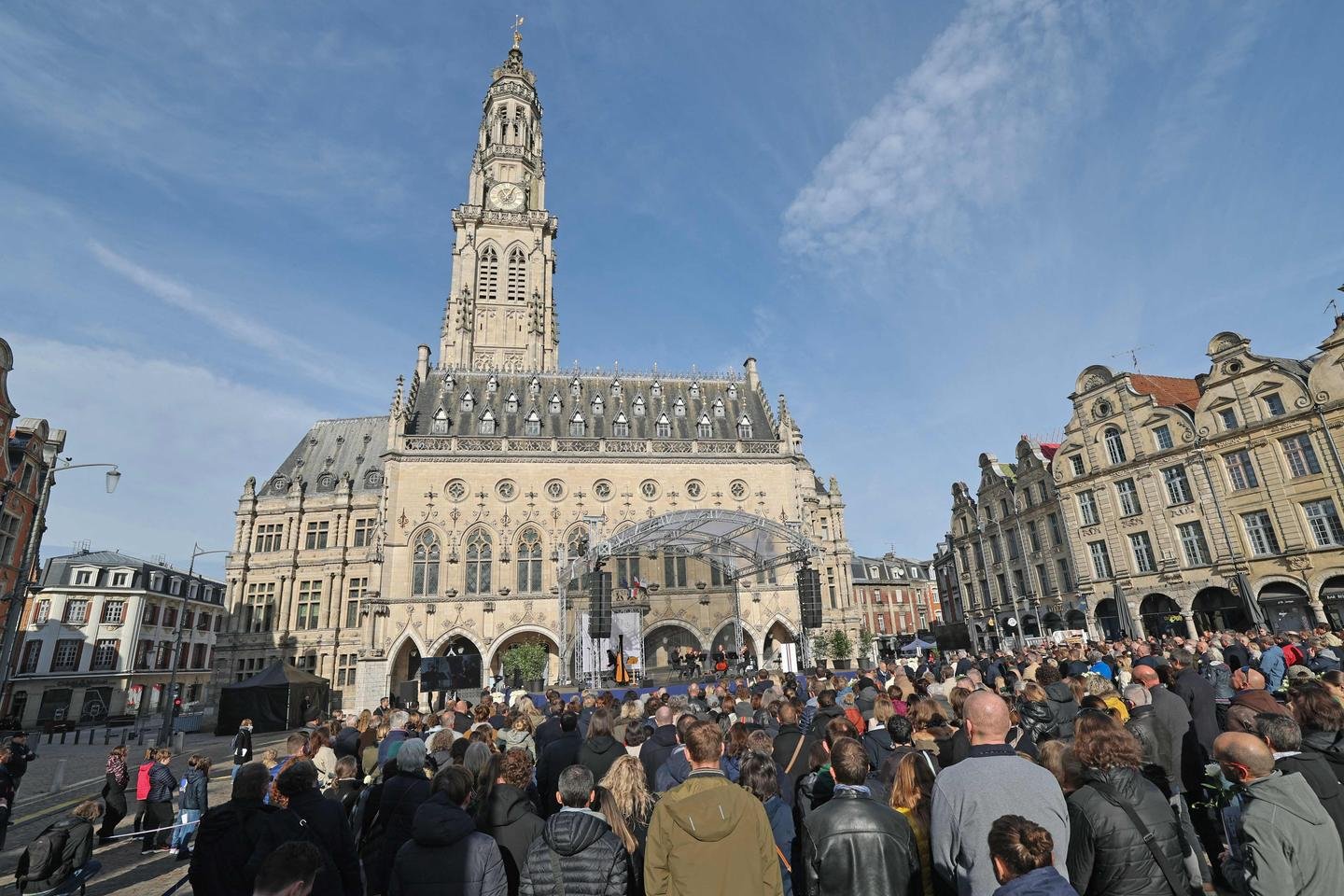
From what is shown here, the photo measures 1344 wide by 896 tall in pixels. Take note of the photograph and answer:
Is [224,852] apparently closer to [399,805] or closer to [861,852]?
[399,805]

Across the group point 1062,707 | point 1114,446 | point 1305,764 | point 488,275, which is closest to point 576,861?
point 1305,764

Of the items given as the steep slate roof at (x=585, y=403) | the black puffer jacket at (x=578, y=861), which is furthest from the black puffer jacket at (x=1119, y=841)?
the steep slate roof at (x=585, y=403)

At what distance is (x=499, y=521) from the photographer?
32594 millimetres

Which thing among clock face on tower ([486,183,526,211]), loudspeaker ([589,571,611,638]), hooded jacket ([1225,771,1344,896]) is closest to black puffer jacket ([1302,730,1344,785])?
hooded jacket ([1225,771,1344,896])

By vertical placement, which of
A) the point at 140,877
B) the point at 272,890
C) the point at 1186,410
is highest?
the point at 1186,410

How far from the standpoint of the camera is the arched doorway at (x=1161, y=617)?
28.2m

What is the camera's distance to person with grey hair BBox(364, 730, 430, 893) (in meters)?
4.92

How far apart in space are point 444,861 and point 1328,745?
5.57 metres

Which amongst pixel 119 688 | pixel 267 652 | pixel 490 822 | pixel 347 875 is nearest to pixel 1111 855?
pixel 490 822

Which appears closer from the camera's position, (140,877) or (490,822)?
(490,822)

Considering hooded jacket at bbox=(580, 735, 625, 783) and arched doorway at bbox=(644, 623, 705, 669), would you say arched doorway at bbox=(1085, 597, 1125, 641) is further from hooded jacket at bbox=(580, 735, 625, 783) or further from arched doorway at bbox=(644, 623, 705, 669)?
hooded jacket at bbox=(580, 735, 625, 783)

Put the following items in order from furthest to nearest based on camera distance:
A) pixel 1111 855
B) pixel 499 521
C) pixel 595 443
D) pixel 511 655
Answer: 1. pixel 595 443
2. pixel 499 521
3. pixel 511 655
4. pixel 1111 855

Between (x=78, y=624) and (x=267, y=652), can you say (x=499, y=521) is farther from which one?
(x=78, y=624)

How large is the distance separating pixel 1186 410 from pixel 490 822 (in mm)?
35701
